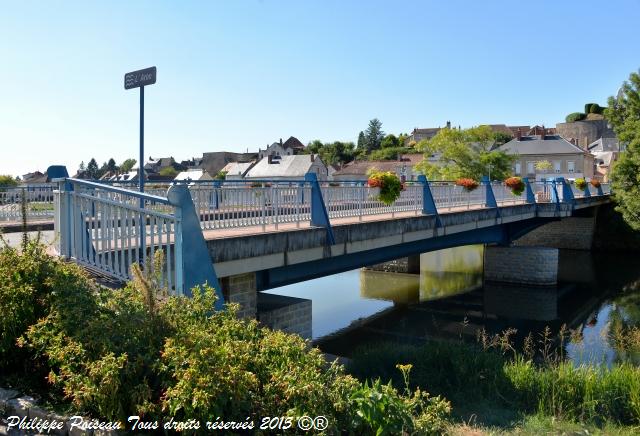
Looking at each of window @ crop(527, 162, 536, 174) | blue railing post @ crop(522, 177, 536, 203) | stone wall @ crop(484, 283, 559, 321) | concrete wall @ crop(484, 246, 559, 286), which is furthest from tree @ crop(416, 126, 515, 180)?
stone wall @ crop(484, 283, 559, 321)

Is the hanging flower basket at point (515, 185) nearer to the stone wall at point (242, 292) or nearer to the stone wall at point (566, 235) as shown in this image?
the stone wall at point (566, 235)

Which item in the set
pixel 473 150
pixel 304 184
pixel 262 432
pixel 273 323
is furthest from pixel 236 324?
pixel 473 150

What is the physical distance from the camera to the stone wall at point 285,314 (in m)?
9.98

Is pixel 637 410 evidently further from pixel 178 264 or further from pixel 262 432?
pixel 178 264

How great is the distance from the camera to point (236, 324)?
5.02 m

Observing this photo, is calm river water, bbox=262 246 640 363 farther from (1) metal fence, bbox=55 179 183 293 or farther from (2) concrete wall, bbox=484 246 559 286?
(1) metal fence, bbox=55 179 183 293

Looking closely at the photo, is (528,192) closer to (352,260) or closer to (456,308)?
(456,308)

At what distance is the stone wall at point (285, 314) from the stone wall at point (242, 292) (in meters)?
0.30

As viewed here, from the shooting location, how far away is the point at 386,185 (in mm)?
13812

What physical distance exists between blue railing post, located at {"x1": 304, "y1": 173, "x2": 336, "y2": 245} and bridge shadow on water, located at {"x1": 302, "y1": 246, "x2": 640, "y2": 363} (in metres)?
5.66

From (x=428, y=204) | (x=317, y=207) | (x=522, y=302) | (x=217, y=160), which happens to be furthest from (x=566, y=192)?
(x=217, y=160)

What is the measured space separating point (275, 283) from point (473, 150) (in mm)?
39837

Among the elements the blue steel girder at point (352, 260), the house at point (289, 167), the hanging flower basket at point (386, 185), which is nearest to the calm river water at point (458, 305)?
the blue steel girder at point (352, 260)

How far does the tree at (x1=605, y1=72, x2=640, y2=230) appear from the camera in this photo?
29.0 m
